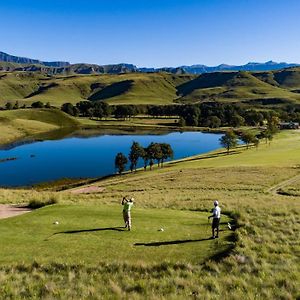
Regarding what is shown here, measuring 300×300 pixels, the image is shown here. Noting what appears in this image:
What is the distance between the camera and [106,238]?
2252 centimetres

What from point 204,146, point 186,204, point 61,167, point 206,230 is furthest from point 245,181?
point 204,146

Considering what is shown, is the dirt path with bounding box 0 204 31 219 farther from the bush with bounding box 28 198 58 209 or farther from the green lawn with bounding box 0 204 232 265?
the green lawn with bounding box 0 204 232 265

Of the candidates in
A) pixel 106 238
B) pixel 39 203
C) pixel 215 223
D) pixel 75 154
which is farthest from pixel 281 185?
pixel 75 154

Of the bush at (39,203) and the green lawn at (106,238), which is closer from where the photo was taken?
the green lawn at (106,238)

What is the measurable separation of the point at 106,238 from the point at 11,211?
41.4 ft

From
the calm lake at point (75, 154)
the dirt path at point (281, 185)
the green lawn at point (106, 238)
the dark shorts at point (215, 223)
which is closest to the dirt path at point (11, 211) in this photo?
the green lawn at point (106, 238)

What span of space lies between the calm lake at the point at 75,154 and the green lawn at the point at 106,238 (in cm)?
6303

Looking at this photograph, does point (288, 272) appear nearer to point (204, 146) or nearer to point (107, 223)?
point (107, 223)

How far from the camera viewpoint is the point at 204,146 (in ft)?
493

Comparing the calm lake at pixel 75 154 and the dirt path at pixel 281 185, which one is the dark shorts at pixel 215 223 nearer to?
the dirt path at pixel 281 185

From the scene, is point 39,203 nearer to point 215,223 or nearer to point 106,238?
point 106,238

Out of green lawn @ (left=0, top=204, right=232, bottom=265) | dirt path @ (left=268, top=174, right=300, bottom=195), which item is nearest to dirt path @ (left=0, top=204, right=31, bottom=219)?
green lawn @ (left=0, top=204, right=232, bottom=265)

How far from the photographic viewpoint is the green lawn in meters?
19.7

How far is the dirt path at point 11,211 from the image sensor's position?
3019 cm
